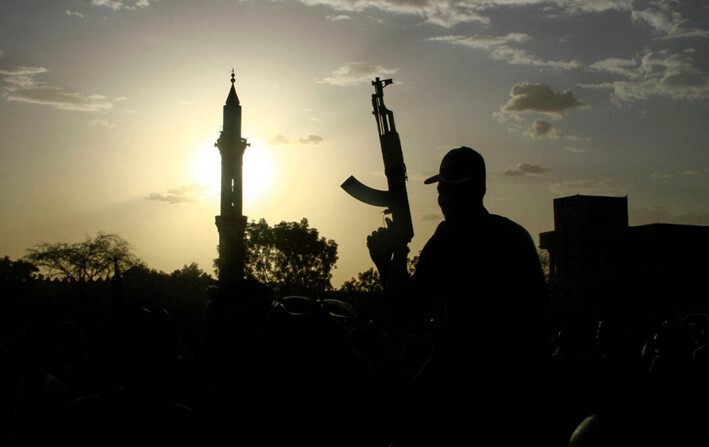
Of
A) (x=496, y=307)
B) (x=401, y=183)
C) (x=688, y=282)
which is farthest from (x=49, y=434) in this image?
(x=688, y=282)

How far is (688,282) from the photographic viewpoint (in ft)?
123

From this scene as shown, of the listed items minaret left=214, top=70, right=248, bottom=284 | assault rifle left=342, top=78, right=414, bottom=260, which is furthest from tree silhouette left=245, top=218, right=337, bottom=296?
assault rifle left=342, top=78, right=414, bottom=260

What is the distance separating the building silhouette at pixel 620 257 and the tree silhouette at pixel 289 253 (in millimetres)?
38969

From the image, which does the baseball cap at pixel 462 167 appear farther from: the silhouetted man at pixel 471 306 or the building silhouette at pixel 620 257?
the building silhouette at pixel 620 257

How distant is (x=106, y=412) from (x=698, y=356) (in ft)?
13.5

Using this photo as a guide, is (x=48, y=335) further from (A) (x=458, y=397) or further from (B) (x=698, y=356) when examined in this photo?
(B) (x=698, y=356)

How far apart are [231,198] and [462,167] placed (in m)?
51.1

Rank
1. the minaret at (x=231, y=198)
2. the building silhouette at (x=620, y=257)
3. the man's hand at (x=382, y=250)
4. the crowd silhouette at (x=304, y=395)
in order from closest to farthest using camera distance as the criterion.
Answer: the crowd silhouette at (x=304, y=395), the man's hand at (x=382, y=250), the building silhouette at (x=620, y=257), the minaret at (x=231, y=198)

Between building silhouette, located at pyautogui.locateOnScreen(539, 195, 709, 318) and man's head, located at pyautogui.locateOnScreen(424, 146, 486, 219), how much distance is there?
3671 cm

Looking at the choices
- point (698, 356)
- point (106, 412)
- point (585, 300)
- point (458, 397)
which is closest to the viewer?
point (458, 397)

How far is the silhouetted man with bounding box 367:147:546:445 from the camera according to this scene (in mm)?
2469

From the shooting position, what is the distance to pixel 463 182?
2.82 m

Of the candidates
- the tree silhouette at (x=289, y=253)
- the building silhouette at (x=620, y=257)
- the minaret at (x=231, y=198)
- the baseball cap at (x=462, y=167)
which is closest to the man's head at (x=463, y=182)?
the baseball cap at (x=462, y=167)

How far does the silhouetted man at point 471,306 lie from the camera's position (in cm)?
247
